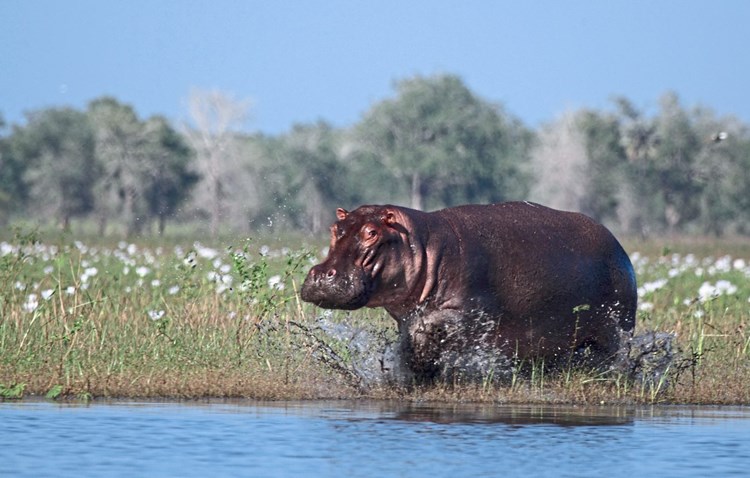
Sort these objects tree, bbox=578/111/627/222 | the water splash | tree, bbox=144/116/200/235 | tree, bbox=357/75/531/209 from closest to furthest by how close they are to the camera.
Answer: the water splash < tree, bbox=144/116/200/235 < tree, bbox=578/111/627/222 < tree, bbox=357/75/531/209

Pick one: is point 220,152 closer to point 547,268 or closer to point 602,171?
point 602,171

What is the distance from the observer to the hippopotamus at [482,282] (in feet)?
33.2

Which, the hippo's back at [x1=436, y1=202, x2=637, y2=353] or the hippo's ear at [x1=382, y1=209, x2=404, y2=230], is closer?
the hippo's ear at [x1=382, y1=209, x2=404, y2=230]

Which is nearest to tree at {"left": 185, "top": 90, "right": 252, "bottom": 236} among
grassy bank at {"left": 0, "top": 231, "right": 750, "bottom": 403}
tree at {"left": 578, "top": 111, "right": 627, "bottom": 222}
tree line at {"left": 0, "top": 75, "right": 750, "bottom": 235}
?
tree line at {"left": 0, "top": 75, "right": 750, "bottom": 235}

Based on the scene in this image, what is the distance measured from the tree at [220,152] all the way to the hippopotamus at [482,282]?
63674 millimetres

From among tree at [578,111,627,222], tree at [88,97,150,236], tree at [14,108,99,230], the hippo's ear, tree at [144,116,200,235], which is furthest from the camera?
tree at [578,111,627,222]

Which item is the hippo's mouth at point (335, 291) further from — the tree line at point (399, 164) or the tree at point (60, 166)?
the tree at point (60, 166)

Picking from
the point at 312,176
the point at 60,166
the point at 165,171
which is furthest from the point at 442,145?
the point at 60,166

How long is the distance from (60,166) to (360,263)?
67.8 meters

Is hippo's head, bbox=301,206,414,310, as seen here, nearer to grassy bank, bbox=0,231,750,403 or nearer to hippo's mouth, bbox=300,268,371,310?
hippo's mouth, bbox=300,268,371,310

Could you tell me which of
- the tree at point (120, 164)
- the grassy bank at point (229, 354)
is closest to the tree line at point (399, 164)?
the tree at point (120, 164)

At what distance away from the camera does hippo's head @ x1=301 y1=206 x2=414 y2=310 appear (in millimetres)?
9875

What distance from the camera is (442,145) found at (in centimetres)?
8950

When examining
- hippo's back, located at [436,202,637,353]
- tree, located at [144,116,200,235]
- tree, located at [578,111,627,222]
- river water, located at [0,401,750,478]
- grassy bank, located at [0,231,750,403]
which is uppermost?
tree, located at [578,111,627,222]
